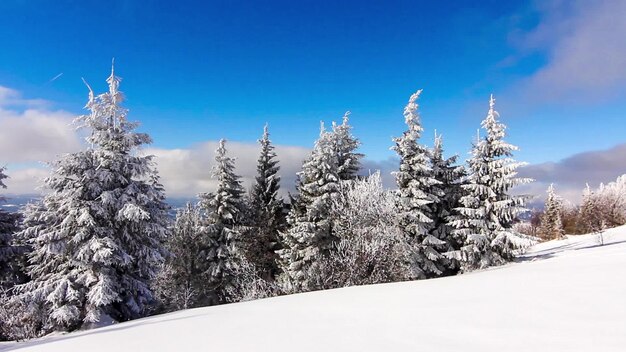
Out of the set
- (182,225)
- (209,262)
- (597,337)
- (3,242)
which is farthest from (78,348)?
(182,225)

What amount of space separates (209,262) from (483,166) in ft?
67.3

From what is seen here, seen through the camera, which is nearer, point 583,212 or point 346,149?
point 346,149

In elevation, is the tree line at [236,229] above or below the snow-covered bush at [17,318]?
above

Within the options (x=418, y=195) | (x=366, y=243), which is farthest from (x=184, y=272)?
(x=418, y=195)

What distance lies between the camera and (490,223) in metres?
22.7

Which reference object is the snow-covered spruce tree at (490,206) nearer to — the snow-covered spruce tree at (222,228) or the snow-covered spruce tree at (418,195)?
the snow-covered spruce tree at (418,195)

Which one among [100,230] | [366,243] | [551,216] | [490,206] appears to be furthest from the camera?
[551,216]

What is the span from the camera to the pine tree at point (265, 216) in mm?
28234

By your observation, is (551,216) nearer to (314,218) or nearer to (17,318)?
(314,218)

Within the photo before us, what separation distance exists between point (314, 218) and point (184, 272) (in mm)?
13273

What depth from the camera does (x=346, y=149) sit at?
27.8 metres

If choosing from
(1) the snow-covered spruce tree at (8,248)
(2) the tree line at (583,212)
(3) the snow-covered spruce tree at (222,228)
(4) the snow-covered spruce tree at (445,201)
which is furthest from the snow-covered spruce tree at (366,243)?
(2) the tree line at (583,212)

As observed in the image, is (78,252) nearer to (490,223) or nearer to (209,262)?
(209,262)

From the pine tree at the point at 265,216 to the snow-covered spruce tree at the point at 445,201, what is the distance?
11.9m
